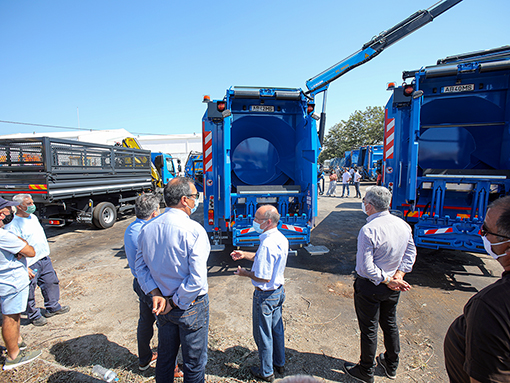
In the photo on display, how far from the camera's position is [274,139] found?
18.1ft

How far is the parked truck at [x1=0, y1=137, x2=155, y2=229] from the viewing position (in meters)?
5.92

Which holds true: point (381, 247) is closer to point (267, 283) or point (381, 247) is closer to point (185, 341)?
point (267, 283)

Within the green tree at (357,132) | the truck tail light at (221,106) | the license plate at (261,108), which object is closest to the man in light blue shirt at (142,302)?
the truck tail light at (221,106)

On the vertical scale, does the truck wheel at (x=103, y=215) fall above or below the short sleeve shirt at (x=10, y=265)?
below

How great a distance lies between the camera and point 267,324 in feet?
6.77

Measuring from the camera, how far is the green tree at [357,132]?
30789mm

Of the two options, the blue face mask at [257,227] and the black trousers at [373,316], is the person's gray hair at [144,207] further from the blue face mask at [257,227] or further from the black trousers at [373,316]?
the black trousers at [373,316]

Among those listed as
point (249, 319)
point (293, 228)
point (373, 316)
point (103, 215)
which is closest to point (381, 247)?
point (373, 316)

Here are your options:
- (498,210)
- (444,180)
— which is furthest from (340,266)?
(498,210)

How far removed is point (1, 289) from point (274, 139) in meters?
4.75

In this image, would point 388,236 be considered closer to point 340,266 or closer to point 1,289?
point 340,266

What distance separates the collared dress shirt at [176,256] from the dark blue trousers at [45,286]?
7.84ft

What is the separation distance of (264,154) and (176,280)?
13.6 ft

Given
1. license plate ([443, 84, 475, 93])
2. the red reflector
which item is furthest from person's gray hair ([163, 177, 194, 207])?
license plate ([443, 84, 475, 93])
